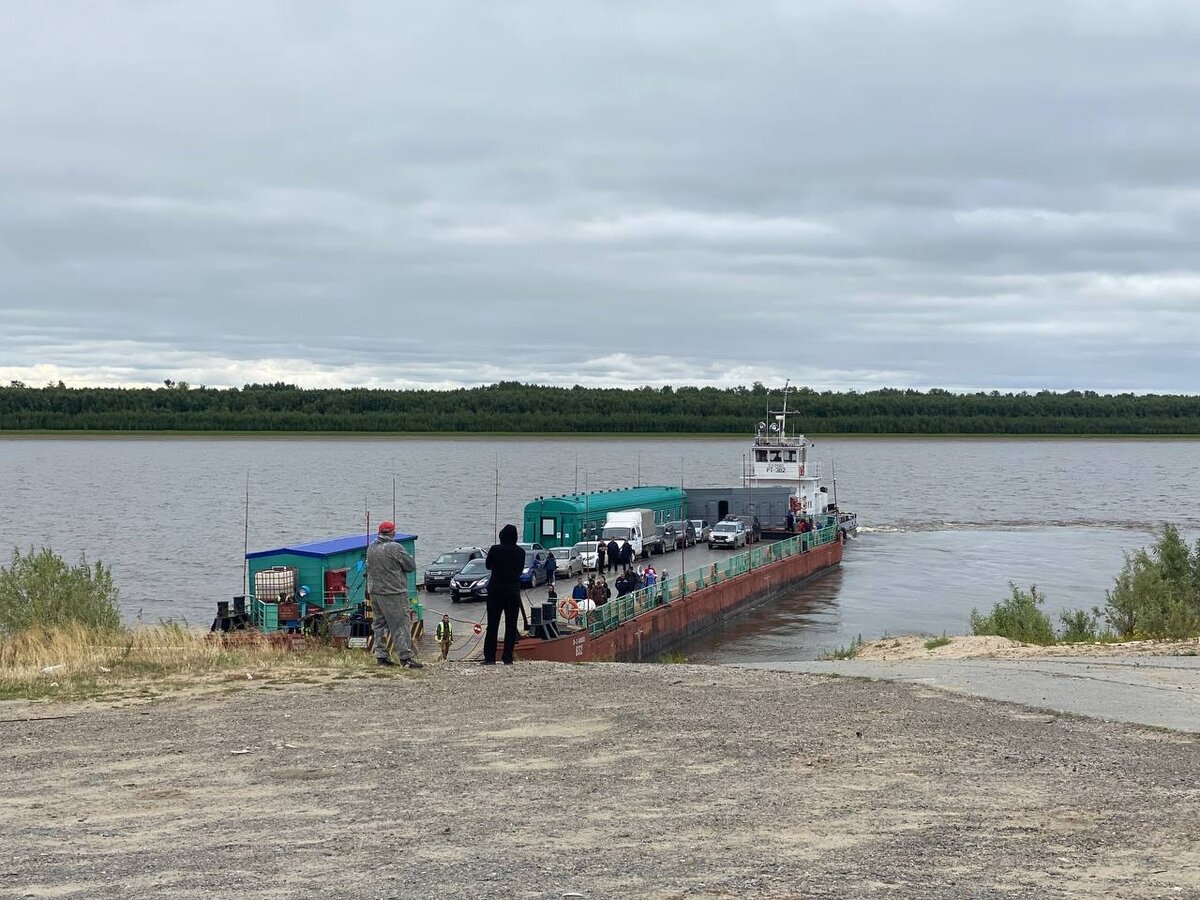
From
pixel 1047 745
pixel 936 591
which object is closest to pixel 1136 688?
pixel 1047 745

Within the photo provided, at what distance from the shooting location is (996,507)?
95.8 metres

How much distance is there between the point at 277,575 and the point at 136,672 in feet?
42.4

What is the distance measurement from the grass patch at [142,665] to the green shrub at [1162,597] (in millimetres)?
17977

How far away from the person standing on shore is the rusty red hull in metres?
9.67

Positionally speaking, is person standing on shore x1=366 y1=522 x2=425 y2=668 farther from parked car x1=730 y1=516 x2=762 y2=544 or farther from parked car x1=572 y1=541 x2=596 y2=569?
parked car x1=730 y1=516 x2=762 y2=544

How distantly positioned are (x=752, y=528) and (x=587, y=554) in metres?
16.9

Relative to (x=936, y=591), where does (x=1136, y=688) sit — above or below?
above

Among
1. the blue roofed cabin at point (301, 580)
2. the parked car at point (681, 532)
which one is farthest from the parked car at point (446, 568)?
the parked car at point (681, 532)

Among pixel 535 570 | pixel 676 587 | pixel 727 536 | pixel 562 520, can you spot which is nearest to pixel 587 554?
pixel 535 570

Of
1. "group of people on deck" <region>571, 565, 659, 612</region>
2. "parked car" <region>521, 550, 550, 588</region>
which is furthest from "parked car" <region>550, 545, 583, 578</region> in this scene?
"group of people on deck" <region>571, 565, 659, 612</region>

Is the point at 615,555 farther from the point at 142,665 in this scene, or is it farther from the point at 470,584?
the point at 142,665

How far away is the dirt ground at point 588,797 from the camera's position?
6.98 metres

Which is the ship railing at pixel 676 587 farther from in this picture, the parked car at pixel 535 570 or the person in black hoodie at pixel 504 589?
the person in black hoodie at pixel 504 589

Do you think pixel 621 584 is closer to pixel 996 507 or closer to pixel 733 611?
pixel 733 611
